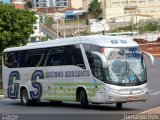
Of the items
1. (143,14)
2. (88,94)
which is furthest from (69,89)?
(143,14)

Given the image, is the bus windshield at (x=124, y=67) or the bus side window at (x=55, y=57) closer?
the bus windshield at (x=124, y=67)

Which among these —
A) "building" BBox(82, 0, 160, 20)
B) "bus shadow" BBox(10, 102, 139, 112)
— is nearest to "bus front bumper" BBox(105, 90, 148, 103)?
"bus shadow" BBox(10, 102, 139, 112)

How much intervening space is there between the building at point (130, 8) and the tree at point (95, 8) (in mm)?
3013

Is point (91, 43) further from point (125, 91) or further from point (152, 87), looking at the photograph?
point (152, 87)

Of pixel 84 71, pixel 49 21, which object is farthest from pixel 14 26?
pixel 49 21

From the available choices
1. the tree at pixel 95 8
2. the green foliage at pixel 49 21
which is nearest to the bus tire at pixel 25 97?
the green foliage at pixel 49 21

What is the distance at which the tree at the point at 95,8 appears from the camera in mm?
184625

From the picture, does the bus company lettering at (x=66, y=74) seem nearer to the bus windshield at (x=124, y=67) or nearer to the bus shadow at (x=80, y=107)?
the bus windshield at (x=124, y=67)

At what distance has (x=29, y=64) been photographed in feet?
86.7

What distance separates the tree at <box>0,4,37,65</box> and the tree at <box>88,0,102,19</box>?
14040 centimetres

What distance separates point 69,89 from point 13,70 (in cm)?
499

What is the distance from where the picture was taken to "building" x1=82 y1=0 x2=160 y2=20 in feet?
559

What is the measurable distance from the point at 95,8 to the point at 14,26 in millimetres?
142726

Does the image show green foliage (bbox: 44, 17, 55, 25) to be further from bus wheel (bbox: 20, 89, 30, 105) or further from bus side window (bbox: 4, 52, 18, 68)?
bus wheel (bbox: 20, 89, 30, 105)
